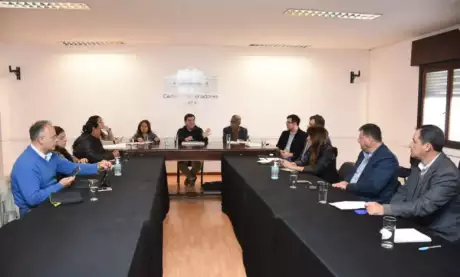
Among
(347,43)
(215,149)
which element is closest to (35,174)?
(215,149)

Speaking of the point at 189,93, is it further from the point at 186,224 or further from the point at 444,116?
the point at 444,116

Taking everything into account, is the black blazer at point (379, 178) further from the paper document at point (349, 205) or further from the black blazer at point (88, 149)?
the black blazer at point (88, 149)

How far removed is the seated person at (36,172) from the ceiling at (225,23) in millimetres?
1951

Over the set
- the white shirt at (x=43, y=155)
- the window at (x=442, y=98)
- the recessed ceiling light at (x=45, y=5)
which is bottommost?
the white shirt at (x=43, y=155)

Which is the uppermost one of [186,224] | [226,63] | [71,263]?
[226,63]

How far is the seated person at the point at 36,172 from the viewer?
104 inches

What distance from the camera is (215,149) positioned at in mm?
5562

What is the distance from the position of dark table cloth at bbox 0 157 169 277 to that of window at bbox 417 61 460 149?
4.89 metres

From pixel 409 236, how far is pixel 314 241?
1.54 ft

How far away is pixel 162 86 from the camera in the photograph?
24.8ft

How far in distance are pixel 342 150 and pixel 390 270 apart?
6.84 m

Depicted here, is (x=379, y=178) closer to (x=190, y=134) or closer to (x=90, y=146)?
(x=90, y=146)

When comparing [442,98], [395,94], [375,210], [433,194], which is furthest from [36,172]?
[395,94]

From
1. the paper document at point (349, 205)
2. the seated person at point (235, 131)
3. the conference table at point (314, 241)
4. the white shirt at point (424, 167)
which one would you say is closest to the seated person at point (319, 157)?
the conference table at point (314, 241)
